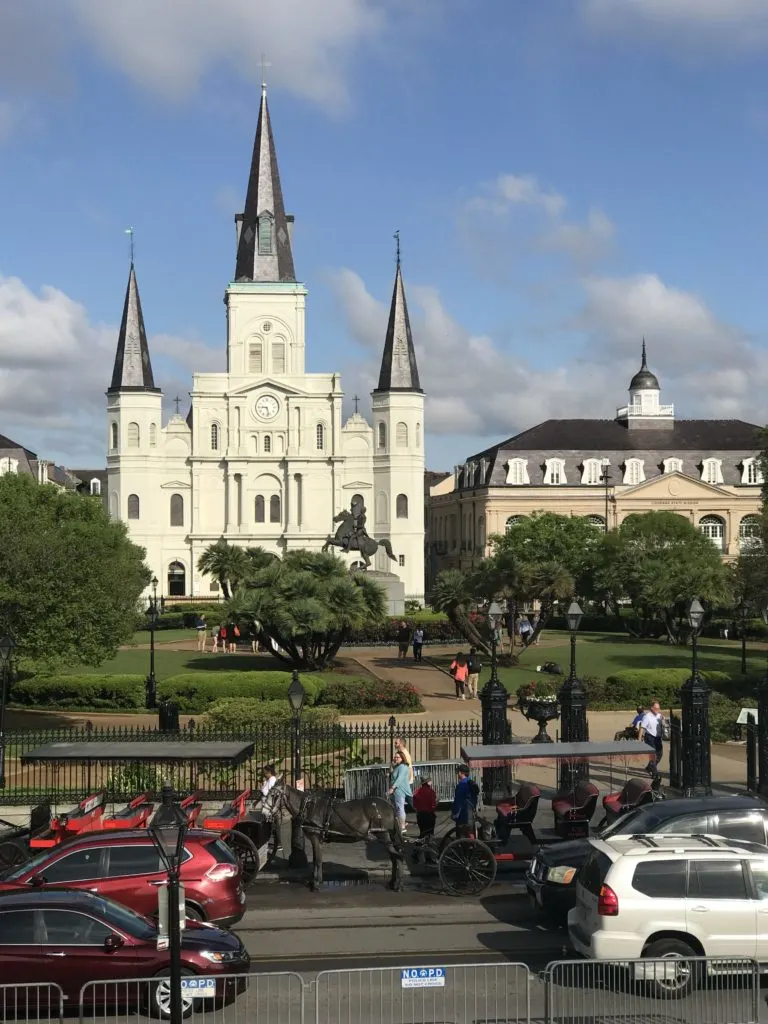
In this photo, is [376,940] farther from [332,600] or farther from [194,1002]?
[332,600]

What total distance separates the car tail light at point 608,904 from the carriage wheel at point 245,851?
6.26 meters

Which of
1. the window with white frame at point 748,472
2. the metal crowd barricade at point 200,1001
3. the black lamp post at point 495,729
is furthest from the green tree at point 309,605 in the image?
the window with white frame at point 748,472

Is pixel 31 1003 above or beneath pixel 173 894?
beneath

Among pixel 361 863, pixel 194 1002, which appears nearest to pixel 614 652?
pixel 361 863

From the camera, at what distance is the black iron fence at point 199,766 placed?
72.9 ft

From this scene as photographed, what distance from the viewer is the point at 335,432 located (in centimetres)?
9600

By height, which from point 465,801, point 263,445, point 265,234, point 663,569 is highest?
point 265,234

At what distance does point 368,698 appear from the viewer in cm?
3416

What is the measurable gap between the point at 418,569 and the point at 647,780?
7003 centimetres

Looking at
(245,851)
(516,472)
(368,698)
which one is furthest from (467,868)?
(516,472)

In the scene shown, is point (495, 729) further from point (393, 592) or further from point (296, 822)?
point (393, 592)

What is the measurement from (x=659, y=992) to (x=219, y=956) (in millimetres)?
4104

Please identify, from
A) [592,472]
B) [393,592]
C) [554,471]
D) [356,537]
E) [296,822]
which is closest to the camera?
[296,822]

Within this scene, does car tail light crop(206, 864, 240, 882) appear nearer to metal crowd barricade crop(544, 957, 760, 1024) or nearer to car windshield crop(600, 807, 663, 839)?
metal crowd barricade crop(544, 957, 760, 1024)
